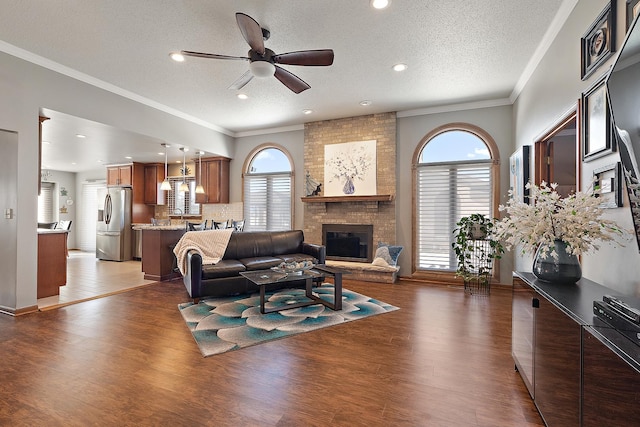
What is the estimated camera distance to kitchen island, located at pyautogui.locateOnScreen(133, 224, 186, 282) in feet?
17.4

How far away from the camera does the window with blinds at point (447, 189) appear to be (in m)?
5.21

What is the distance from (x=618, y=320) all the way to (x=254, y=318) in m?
2.92

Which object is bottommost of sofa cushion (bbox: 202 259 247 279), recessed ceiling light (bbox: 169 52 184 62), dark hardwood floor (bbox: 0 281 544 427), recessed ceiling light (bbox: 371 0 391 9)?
dark hardwood floor (bbox: 0 281 544 427)

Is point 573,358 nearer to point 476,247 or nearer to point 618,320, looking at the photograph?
point 618,320

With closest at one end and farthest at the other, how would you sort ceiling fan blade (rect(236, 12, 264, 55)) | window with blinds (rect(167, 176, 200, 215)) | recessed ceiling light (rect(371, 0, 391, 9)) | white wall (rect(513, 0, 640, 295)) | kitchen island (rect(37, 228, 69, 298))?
white wall (rect(513, 0, 640, 295)), ceiling fan blade (rect(236, 12, 264, 55)), recessed ceiling light (rect(371, 0, 391, 9)), kitchen island (rect(37, 228, 69, 298)), window with blinds (rect(167, 176, 200, 215))

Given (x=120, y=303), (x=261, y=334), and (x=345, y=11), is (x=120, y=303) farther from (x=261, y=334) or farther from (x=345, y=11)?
(x=345, y=11)

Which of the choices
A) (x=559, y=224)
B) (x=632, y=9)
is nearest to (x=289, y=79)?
(x=632, y=9)

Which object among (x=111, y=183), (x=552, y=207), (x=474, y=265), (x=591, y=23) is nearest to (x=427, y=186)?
(x=474, y=265)

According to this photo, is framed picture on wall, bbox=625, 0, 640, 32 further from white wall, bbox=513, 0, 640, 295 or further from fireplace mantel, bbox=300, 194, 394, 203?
fireplace mantel, bbox=300, 194, 394, 203

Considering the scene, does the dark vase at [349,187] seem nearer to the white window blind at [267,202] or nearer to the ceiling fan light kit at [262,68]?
the white window blind at [267,202]

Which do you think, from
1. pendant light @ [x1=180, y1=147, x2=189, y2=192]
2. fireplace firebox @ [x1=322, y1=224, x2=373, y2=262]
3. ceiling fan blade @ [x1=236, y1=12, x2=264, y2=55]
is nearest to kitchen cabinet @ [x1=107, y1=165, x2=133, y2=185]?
pendant light @ [x1=180, y1=147, x2=189, y2=192]

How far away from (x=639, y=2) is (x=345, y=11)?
2013 mm

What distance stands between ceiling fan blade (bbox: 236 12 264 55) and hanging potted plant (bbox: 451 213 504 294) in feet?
12.2

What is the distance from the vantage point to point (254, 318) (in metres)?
3.36
